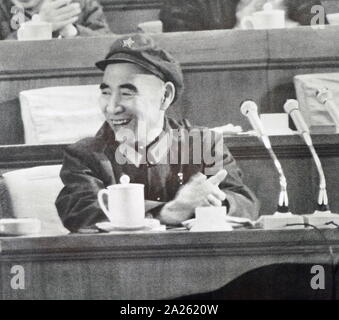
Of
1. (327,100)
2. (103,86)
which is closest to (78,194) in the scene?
(103,86)

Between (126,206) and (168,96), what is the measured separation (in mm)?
486

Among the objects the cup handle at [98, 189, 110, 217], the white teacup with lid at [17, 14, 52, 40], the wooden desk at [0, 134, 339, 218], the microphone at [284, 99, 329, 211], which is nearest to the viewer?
the cup handle at [98, 189, 110, 217]

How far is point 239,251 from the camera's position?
179 centimetres

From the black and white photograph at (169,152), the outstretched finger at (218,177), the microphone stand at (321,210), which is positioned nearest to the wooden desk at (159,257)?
the black and white photograph at (169,152)

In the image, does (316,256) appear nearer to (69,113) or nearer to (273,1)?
(69,113)

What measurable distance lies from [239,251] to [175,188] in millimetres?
411

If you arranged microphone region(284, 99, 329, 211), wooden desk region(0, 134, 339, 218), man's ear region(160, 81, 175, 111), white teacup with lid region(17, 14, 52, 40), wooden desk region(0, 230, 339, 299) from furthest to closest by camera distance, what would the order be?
white teacup with lid region(17, 14, 52, 40)
man's ear region(160, 81, 175, 111)
wooden desk region(0, 134, 339, 218)
microphone region(284, 99, 329, 211)
wooden desk region(0, 230, 339, 299)

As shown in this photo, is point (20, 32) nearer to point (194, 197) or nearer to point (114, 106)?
point (114, 106)

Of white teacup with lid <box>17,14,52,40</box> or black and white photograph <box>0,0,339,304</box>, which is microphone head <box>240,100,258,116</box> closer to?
black and white photograph <box>0,0,339,304</box>

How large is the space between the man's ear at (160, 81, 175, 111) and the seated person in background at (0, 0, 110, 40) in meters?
0.32

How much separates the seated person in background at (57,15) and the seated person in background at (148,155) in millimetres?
209

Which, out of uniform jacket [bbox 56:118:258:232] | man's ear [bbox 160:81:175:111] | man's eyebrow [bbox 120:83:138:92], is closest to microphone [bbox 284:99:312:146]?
uniform jacket [bbox 56:118:258:232]

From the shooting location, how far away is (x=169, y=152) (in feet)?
7.23

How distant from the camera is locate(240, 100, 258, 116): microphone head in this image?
93.7 inches
